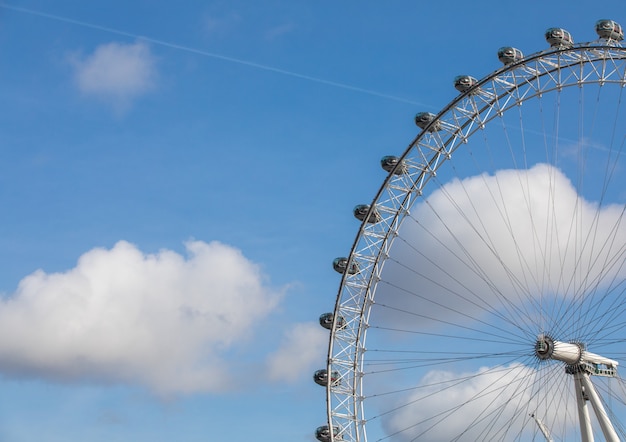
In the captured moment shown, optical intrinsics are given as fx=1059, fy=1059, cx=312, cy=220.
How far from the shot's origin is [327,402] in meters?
53.5

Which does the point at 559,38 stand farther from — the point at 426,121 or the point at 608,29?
the point at 426,121

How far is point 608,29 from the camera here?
1752 inches

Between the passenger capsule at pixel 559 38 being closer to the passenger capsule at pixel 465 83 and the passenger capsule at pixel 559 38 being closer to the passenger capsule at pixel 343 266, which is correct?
the passenger capsule at pixel 465 83

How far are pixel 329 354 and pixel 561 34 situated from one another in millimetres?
19713

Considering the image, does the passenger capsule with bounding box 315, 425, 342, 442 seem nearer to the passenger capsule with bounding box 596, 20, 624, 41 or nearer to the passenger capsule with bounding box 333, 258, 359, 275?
the passenger capsule with bounding box 333, 258, 359, 275

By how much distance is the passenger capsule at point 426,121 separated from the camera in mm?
51531

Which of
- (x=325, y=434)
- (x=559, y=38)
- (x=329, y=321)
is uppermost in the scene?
(x=559, y=38)

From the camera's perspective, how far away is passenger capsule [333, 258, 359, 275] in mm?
54375

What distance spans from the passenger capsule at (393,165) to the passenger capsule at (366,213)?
7.22 ft

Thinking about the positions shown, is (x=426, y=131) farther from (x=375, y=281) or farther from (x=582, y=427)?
(x=582, y=427)

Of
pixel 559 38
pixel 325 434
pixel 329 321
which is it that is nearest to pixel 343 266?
pixel 329 321

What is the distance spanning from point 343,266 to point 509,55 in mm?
13869

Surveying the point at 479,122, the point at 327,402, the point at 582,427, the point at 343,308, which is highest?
the point at 479,122

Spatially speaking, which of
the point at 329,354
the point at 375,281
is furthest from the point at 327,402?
the point at 375,281
